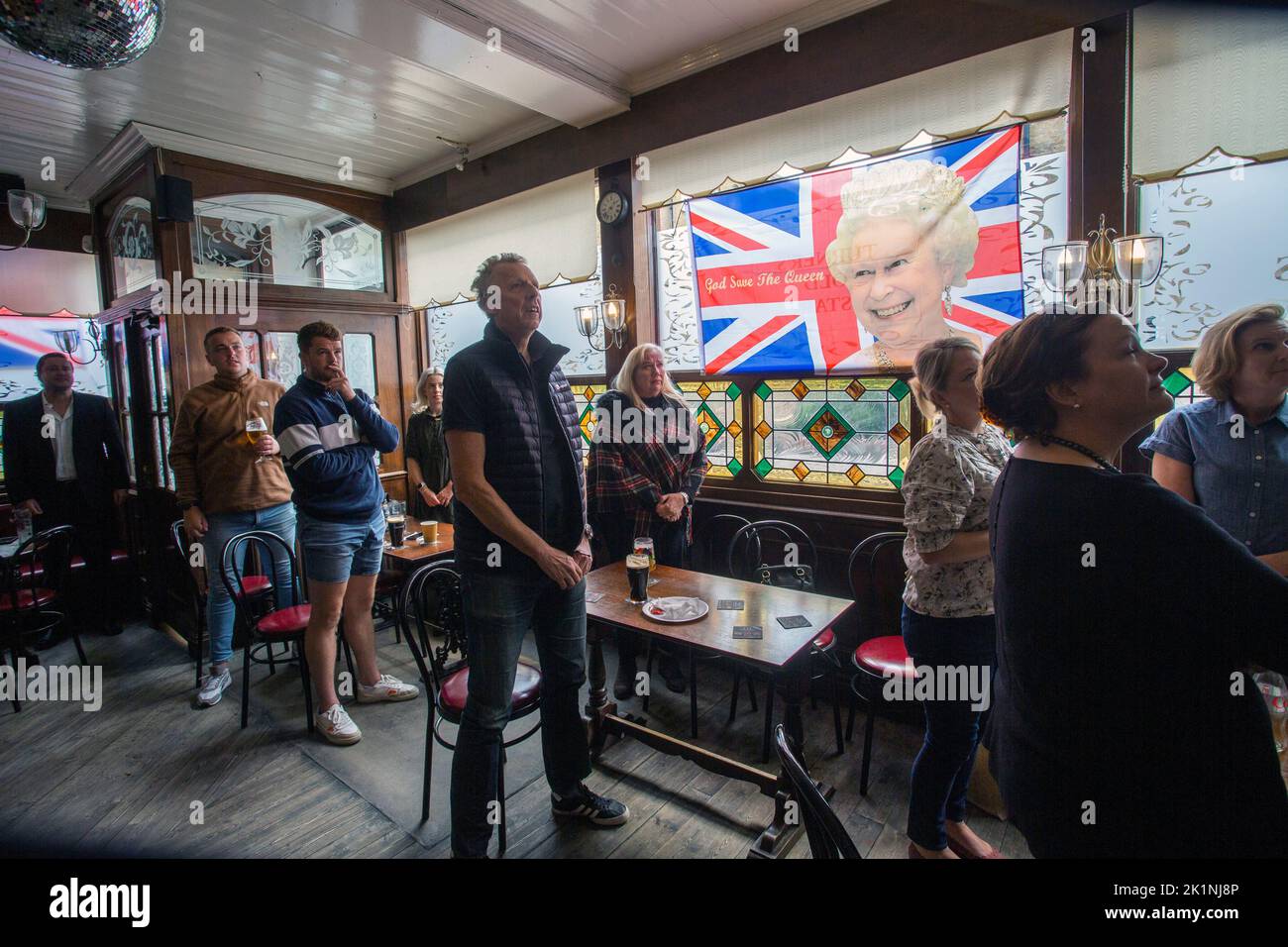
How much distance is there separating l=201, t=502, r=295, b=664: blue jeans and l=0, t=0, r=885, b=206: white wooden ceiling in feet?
7.41

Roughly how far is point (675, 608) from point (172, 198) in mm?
3995

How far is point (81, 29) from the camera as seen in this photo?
54.1 inches

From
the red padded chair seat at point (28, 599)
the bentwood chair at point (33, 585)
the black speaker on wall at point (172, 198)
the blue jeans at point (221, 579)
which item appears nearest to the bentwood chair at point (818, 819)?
the blue jeans at point (221, 579)

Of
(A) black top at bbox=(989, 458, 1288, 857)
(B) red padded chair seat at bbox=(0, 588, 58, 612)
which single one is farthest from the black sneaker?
(B) red padded chair seat at bbox=(0, 588, 58, 612)

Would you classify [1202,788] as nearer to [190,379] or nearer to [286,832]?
[286,832]

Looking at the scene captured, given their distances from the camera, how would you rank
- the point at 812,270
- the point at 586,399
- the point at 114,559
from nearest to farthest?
1. the point at 812,270
2. the point at 586,399
3. the point at 114,559

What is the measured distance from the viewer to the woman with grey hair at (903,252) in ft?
8.85

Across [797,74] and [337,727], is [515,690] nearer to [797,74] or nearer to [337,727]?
[337,727]

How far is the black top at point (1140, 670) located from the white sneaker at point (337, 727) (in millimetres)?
2712

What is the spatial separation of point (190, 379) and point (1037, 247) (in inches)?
188

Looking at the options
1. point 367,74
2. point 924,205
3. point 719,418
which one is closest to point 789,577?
point 719,418

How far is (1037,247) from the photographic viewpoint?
2.54 metres

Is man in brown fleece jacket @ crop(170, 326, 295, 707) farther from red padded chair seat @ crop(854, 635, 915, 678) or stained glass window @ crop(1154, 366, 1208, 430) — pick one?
stained glass window @ crop(1154, 366, 1208, 430)

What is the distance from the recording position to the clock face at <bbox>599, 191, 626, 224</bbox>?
11.9ft
